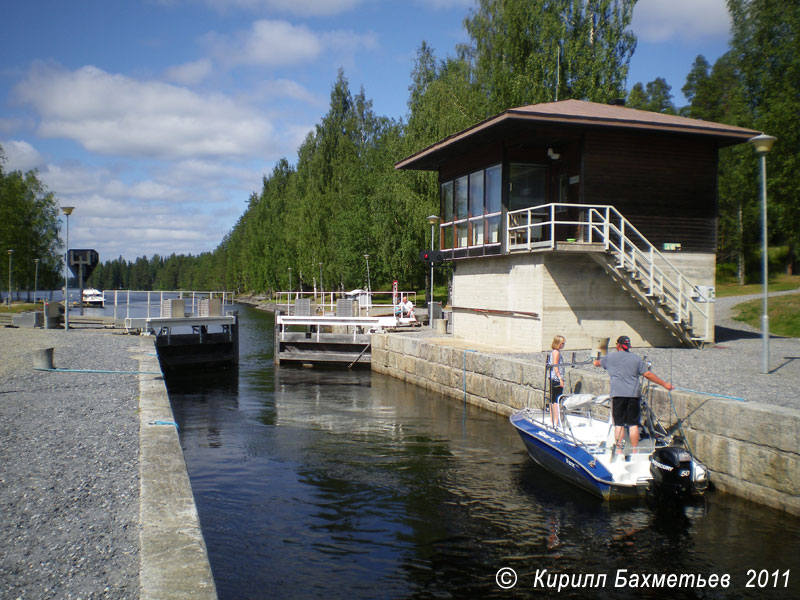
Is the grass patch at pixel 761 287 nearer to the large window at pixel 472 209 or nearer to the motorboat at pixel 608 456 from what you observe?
the large window at pixel 472 209

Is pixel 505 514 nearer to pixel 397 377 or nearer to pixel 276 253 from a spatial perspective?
pixel 397 377

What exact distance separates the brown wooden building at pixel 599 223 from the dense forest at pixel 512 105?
43.7 feet

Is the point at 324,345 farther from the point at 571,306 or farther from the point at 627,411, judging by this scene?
the point at 627,411

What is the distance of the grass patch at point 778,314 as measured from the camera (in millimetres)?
24469

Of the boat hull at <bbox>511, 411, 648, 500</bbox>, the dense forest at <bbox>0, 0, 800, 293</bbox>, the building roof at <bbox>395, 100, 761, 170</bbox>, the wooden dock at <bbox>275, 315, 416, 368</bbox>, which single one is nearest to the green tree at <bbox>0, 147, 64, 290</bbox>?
the dense forest at <bbox>0, 0, 800, 293</bbox>

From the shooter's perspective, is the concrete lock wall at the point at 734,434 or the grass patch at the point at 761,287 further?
the grass patch at the point at 761,287

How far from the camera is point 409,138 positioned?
3719cm

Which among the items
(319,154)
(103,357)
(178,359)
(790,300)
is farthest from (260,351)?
(319,154)

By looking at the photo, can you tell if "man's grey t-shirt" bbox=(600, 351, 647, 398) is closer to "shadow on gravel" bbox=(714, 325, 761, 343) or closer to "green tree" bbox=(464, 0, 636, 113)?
"shadow on gravel" bbox=(714, 325, 761, 343)

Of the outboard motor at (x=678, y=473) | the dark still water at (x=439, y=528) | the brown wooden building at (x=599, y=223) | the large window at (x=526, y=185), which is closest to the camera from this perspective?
the dark still water at (x=439, y=528)

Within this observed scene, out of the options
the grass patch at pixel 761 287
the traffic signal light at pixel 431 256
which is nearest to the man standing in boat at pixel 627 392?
the traffic signal light at pixel 431 256

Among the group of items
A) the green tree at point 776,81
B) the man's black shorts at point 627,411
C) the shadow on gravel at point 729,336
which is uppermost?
the green tree at point 776,81

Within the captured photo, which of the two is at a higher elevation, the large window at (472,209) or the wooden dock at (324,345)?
the large window at (472,209)

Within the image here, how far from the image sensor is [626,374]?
9.53m
